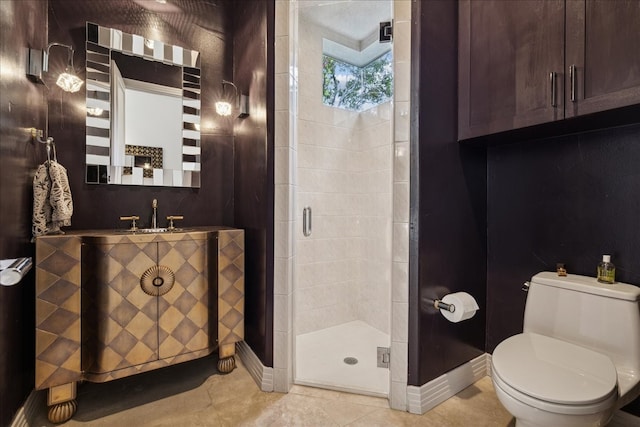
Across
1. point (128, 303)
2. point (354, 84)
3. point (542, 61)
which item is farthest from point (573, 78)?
point (128, 303)

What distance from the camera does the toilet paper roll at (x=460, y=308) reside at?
1.59m

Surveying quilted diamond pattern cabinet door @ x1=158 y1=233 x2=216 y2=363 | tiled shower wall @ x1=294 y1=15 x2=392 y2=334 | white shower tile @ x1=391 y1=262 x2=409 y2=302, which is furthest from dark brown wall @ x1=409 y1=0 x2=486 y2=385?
quilted diamond pattern cabinet door @ x1=158 y1=233 x2=216 y2=363

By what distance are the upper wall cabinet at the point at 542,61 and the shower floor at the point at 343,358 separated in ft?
5.14

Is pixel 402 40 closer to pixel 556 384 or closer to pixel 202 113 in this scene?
pixel 202 113

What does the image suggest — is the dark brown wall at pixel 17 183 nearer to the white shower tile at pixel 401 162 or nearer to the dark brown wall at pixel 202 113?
the dark brown wall at pixel 202 113

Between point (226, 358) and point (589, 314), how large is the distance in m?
1.99

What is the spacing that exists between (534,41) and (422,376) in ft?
5.75

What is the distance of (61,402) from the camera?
1505mm

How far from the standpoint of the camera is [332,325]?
2.76 metres

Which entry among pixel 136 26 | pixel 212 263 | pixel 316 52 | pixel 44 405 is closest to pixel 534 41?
pixel 316 52

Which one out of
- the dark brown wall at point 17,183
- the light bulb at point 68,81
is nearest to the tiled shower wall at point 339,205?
the light bulb at point 68,81

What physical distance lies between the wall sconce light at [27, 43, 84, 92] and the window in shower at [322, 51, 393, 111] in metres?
1.71

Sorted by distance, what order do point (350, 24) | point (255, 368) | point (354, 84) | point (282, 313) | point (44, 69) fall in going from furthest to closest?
point (354, 84)
point (350, 24)
point (255, 368)
point (282, 313)
point (44, 69)

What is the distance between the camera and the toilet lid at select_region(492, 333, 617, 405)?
1074 millimetres
